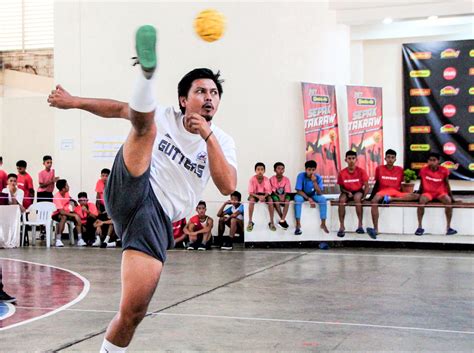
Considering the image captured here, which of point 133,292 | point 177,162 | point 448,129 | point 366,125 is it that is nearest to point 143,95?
point 177,162

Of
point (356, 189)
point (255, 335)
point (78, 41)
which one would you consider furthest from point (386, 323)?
point (78, 41)

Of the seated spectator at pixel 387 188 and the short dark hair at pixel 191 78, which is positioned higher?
the short dark hair at pixel 191 78

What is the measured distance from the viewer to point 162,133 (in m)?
4.25

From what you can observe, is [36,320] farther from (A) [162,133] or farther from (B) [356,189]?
(B) [356,189]

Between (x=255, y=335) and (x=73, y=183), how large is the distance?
34.1 feet

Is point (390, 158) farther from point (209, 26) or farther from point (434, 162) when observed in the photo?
point (209, 26)

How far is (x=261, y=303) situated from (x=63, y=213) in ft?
25.9

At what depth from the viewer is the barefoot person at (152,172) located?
389cm

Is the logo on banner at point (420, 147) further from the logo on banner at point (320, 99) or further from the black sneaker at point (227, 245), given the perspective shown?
the black sneaker at point (227, 245)

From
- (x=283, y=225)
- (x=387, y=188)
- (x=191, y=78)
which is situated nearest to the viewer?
(x=191, y=78)

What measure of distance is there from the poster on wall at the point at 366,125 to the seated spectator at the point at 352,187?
4.52ft

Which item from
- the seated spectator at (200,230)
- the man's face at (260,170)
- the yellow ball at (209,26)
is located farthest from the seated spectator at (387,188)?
the yellow ball at (209,26)

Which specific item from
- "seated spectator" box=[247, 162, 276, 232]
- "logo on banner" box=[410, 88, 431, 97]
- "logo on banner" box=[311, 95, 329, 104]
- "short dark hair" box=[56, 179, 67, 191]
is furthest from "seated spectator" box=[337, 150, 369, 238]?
"short dark hair" box=[56, 179, 67, 191]

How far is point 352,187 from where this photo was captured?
1392 centimetres
